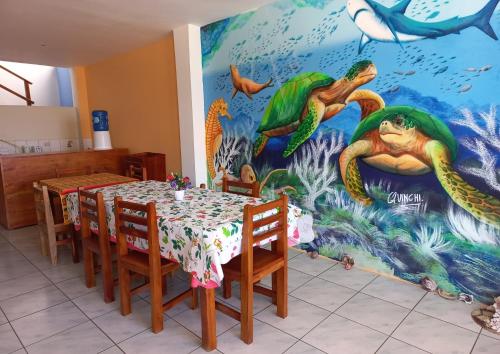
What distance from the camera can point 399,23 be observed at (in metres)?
2.39

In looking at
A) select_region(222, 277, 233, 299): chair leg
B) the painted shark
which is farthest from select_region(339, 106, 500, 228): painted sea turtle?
select_region(222, 277, 233, 299): chair leg

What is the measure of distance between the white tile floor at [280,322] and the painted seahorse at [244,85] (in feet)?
6.05

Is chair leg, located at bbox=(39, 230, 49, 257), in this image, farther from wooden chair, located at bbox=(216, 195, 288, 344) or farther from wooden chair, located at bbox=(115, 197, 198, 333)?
wooden chair, located at bbox=(216, 195, 288, 344)

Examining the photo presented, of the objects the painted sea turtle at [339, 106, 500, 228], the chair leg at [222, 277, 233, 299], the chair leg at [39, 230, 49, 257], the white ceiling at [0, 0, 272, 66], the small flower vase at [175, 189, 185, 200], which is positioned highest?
the white ceiling at [0, 0, 272, 66]

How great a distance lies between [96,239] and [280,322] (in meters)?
1.53

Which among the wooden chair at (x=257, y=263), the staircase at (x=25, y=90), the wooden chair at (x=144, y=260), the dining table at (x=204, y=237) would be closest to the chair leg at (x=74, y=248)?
the dining table at (x=204, y=237)

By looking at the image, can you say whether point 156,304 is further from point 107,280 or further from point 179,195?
point 179,195

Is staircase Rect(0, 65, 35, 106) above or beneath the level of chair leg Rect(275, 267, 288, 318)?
above

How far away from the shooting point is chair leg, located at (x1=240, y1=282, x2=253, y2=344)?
6.04 ft

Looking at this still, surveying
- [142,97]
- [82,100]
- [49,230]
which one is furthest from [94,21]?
[82,100]

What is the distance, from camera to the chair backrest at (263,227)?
1793 millimetres

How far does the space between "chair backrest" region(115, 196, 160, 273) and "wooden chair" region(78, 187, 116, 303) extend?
0.23 m

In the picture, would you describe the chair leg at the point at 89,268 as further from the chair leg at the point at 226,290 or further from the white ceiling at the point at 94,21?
the white ceiling at the point at 94,21

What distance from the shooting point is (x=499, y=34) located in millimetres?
2027
